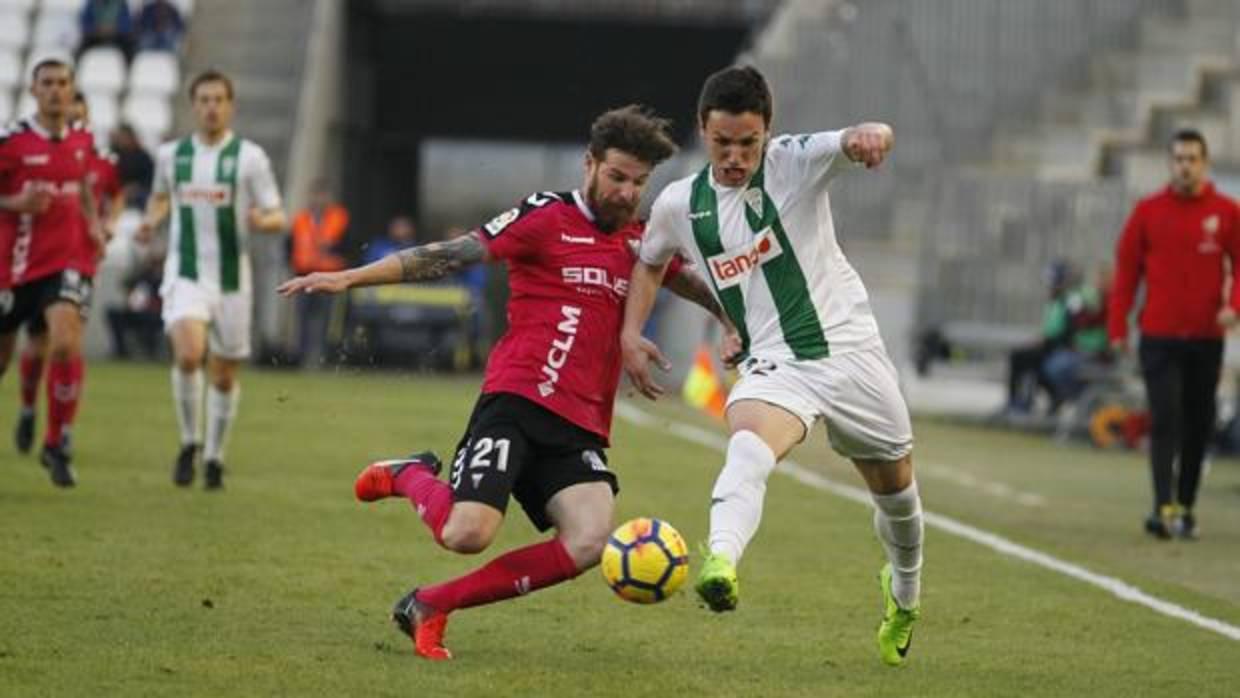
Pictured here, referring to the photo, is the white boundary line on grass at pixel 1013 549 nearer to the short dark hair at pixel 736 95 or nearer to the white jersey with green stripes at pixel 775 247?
the white jersey with green stripes at pixel 775 247

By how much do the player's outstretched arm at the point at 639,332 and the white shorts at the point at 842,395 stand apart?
28 cm

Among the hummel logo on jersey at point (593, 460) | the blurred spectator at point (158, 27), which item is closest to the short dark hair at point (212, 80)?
the hummel logo on jersey at point (593, 460)

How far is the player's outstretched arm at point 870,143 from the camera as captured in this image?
324 inches

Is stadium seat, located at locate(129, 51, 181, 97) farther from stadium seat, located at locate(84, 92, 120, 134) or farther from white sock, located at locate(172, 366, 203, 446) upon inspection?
white sock, located at locate(172, 366, 203, 446)

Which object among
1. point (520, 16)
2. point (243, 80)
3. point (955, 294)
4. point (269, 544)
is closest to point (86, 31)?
point (243, 80)

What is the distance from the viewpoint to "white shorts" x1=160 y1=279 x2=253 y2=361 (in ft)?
48.0

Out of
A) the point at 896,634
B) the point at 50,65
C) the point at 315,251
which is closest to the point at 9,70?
the point at 315,251

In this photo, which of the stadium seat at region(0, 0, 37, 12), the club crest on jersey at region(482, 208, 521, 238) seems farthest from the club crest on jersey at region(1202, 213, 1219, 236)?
the stadium seat at region(0, 0, 37, 12)

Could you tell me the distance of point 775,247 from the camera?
346 inches

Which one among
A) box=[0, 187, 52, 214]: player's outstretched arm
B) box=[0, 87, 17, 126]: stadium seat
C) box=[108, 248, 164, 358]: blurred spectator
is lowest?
box=[108, 248, 164, 358]: blurred spectator

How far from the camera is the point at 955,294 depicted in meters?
30.8

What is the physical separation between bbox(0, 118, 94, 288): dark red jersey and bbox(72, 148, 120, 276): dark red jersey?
0.13 feet

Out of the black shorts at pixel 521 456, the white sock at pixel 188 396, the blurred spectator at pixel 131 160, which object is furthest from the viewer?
the blurred spectator at pixel 131 160

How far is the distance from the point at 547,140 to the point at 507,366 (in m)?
31.5
